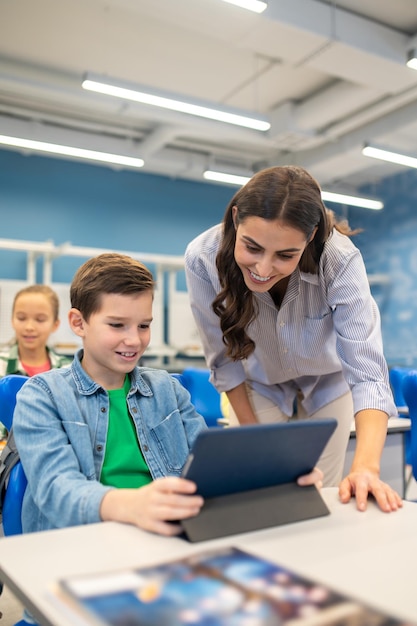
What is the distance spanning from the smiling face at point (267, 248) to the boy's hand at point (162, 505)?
2.06ft

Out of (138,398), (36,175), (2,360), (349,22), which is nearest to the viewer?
(138,398)

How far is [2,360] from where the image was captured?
264cm

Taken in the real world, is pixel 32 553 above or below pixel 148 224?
below

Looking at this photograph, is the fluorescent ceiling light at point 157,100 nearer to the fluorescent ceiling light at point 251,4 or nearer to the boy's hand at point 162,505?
the fluorescent ceiling light at point 251,4

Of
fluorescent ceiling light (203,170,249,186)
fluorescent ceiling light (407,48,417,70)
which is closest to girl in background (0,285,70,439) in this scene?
fluorescent ceiling light (407,48,417,70)

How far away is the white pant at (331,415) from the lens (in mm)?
1654

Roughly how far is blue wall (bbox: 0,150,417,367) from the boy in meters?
5.59

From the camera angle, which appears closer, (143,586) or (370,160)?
(143,586)

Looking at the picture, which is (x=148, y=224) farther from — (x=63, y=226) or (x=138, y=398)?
(x=138, y=398)

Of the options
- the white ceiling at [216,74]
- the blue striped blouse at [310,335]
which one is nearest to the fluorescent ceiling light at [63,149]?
the white ceiling at [216,74]

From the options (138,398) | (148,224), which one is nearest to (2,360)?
(138,398)

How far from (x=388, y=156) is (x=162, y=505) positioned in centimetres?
559

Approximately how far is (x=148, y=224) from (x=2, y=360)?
4.88 metres

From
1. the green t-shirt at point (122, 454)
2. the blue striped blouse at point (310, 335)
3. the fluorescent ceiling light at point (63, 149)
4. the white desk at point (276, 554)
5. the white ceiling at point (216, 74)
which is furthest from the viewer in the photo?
the fluorescent ceiling light at point (63, 149)
